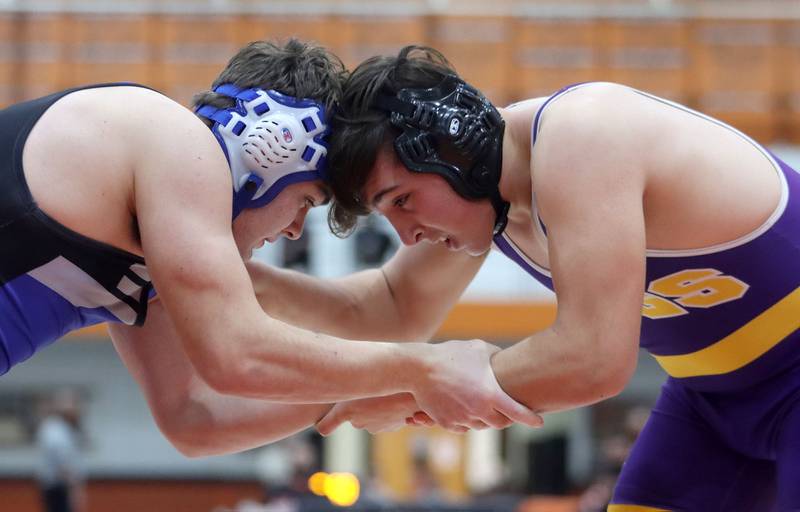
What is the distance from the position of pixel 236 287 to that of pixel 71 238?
0.42 m

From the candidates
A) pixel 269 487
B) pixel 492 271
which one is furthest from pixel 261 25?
pixel 269 487

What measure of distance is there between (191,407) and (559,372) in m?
1.20

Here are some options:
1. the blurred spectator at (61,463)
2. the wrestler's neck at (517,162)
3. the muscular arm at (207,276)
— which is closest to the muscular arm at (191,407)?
the muscular arm at (207,276)

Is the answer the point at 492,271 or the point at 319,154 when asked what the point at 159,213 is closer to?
the point at 319,154

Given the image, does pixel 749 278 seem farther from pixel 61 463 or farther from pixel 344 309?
pixel 61 463

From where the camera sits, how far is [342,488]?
10305mm

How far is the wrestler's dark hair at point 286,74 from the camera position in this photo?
3.26m

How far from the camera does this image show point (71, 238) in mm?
2939

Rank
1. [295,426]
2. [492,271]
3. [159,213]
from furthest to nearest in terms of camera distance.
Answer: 1. [492,271]
2. [295,426]
3. [159,213]

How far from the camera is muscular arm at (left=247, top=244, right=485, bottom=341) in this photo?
Answer: 155 inches

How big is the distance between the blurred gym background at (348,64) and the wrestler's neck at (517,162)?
30.4ft

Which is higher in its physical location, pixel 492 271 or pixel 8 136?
pixel 8 136

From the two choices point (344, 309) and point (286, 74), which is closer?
point (286, 74)

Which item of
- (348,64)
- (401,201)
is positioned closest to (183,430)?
(401,201)
